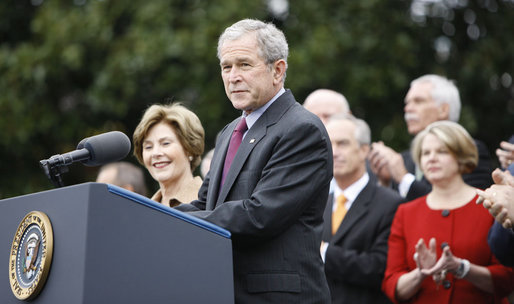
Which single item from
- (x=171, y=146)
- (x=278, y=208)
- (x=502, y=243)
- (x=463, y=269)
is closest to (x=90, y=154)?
(x=278, y=208)

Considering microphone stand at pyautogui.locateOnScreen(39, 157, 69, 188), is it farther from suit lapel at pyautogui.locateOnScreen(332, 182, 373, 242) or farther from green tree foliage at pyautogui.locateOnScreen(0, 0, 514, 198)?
green tree foliage at pyautogui.locateOnScreen(0, 0, 514, 198)

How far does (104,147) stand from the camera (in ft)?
11.4

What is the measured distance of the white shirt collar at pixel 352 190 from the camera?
19.6ft

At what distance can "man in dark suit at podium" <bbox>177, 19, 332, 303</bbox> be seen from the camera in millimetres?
3486

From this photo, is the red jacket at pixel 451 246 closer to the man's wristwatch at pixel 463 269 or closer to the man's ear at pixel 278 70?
the man's wristwatch at pixel 463 269

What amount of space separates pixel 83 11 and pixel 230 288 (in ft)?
30.4

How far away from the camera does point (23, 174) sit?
1216 cm

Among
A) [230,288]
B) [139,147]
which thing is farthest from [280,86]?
[139,147]

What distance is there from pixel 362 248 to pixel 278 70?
2.21 meters

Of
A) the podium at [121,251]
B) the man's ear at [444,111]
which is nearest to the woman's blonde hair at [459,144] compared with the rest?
the man's ear at [444,111]

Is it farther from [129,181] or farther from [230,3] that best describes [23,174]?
[129,181]

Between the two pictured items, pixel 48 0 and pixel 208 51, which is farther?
pixel 48 0

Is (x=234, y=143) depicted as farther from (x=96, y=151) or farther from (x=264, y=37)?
(x=96, y=151)

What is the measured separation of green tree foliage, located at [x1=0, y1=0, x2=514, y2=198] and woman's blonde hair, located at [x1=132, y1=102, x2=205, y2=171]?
17.5 feet
